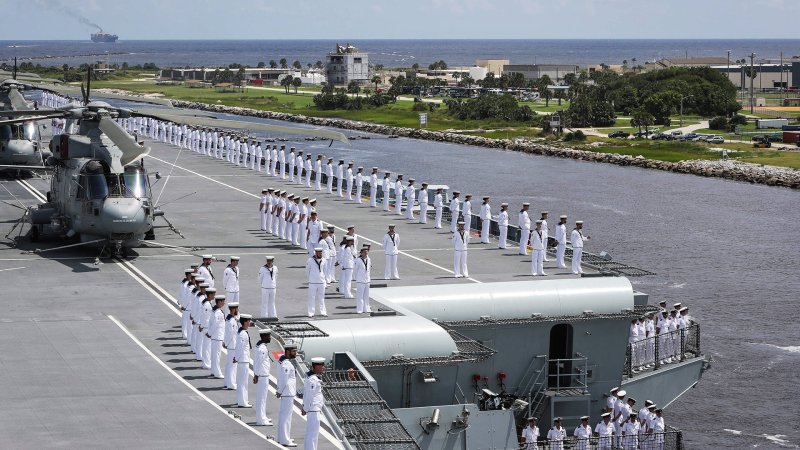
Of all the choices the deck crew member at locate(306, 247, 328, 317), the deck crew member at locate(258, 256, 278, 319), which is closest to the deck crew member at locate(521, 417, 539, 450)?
the deck crew member at locate(306, 247, 328, 317)

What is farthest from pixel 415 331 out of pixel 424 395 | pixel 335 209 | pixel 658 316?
pixel 335 209

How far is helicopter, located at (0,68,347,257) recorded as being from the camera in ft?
113

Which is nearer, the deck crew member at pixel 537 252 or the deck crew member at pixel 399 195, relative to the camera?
the deck crew member at pixel 537 252

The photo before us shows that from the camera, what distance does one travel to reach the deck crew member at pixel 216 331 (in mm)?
23609

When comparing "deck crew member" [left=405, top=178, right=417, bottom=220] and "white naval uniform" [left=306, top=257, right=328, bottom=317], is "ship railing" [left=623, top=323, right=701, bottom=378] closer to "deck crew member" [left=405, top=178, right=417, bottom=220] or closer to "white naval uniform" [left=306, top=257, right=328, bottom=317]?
"white naval uniform" [left=306, top=257, right=328, bottom=317]

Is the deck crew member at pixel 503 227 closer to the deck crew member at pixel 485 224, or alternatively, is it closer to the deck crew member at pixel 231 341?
the deck crew member at pixel 485 224

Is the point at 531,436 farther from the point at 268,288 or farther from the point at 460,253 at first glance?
the point at 460,253

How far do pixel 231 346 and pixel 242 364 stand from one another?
72 centimetres

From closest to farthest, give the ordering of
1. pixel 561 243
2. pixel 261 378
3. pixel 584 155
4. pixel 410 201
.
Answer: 1. pixel 261 378
2. pixel 561 243
3. pixel 410 201
4. pixel 584 155

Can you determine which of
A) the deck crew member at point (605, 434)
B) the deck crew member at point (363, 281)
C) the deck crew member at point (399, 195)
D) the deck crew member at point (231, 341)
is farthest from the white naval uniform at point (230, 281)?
the deck crew member at point (399, 195)

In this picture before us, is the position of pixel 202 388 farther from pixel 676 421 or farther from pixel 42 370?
pixel 676 421

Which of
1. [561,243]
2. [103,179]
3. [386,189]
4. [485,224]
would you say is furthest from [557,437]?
[386,189]

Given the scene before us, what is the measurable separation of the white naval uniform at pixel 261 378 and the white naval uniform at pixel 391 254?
11.8m

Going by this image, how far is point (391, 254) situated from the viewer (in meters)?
32.9
